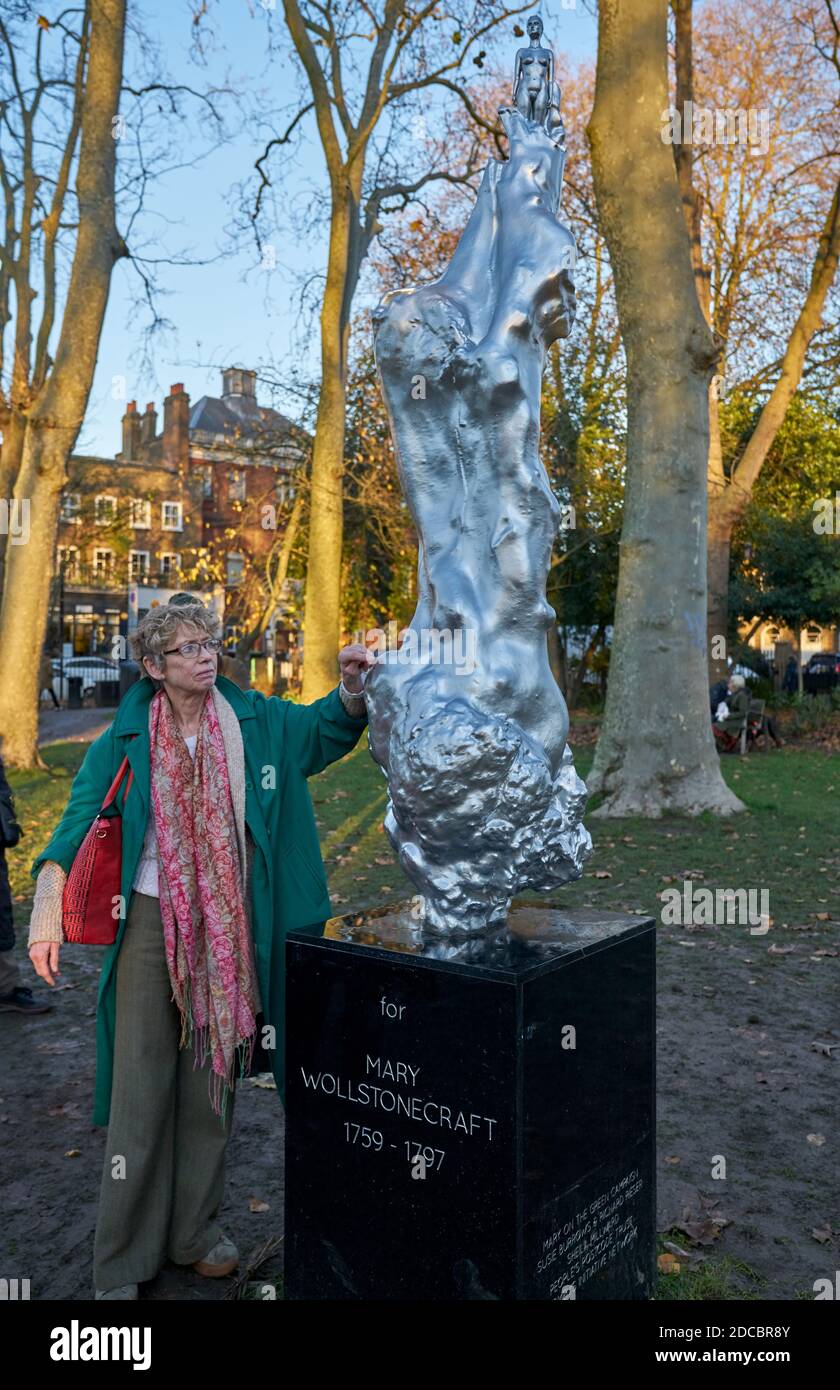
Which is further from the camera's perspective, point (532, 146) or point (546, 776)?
point (532, 146)

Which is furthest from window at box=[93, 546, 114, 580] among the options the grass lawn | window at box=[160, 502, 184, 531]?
the grass lawn

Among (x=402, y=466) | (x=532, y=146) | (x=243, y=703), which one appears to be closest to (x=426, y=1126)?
(x=243, y=703)

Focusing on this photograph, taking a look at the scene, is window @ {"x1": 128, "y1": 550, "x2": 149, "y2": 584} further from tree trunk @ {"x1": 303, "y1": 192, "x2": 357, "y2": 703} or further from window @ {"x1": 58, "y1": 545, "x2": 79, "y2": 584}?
tree trunk @ {"x1": 303, "y1": 192, "x2": 357, "y2": 703}

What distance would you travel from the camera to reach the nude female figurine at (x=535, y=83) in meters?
3.79

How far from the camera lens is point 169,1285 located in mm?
3727

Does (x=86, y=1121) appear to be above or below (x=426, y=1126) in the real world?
below

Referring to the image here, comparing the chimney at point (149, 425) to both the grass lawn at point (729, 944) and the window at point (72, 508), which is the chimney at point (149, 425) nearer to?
the window at point (72, 508)

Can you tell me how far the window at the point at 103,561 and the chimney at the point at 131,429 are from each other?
321 inches

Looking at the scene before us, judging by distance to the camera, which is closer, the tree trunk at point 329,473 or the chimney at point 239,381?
the tree trunk at point 329,473

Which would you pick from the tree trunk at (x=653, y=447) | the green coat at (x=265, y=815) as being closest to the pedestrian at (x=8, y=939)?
the green coat at (x=265, y=815)

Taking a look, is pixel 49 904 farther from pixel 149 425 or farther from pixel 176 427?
pixel 149 425

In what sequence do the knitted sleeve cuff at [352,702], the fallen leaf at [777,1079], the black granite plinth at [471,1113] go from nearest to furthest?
the black granite plinth at [471,1113] < the knitted sleeve cuff at [352,702] < the fallen leaf at [777,1079]
